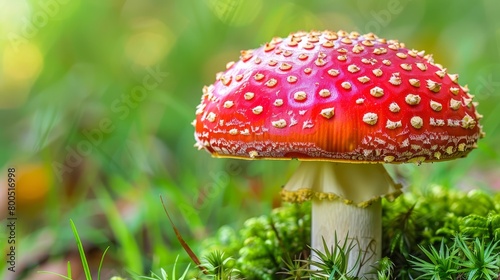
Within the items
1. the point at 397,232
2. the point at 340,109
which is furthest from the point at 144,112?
the point at 340,109

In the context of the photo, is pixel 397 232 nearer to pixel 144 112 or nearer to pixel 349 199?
pixel 349 199

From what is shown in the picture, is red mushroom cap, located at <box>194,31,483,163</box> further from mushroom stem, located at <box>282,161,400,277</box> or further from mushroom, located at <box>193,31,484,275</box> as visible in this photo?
mushroom stem, located at <box>282,161,400,277</box>

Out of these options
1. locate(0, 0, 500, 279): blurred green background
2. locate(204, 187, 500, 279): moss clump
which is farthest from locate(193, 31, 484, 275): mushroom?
locate(0, 0, 500, 279): blurred green background

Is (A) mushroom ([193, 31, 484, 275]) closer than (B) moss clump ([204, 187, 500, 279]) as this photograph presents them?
Yes

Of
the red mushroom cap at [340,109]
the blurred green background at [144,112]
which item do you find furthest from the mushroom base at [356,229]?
the blurred green background at [144,112]

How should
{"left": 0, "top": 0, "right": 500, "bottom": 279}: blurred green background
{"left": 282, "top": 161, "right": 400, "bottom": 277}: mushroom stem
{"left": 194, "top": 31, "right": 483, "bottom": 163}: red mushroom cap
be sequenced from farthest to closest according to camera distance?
{"left": 0, "top": 0, "right": 500, "bottom": 279}: blurred green background → {"left": 282, "top": 161, "right": 400, "bottom": 277}: mushroom stem → {"left": 194, "top": 31, "right": 483, "bottom": 163}: red mushroom cap

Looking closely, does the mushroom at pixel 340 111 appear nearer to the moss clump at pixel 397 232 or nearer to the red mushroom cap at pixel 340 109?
the red mushroom cap at pixel 340 109

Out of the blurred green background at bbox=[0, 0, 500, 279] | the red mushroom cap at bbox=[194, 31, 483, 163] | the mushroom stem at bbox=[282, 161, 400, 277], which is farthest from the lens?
the blurred green background at bbox=[0, 0, 500, 279]
